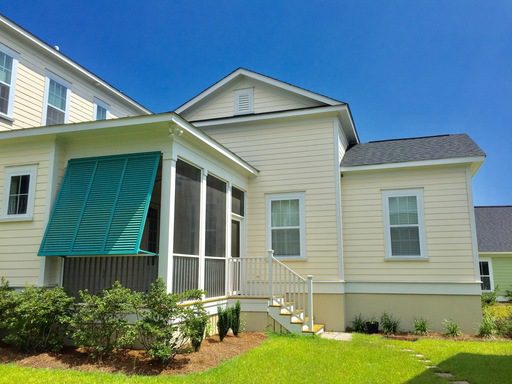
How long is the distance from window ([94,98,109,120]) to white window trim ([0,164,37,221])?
21.1ft

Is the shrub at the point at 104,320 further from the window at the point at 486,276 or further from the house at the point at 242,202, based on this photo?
the window at the point at 486,276

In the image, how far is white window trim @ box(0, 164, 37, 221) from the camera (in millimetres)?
8469

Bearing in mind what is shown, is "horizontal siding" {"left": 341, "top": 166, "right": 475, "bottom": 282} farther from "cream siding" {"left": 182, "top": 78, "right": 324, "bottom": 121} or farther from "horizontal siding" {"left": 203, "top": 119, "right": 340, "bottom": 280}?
"cream siding" {"left": 182, "top": 78, "right": 324, "bottom": 121}

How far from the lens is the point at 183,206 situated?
830 centimetres

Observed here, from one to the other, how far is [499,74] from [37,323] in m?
21.6

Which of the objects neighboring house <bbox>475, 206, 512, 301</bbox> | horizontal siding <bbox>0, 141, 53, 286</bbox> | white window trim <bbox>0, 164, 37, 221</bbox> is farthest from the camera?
neighboring house <bbox>475, 206, 512, 301</bbox>

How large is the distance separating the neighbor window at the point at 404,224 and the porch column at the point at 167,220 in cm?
650

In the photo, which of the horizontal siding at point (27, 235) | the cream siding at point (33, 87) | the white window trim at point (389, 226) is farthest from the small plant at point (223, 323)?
the cream siding at point (33, 87)

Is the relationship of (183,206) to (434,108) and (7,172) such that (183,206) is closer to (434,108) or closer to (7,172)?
(7,172)

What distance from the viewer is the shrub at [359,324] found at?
424 inches

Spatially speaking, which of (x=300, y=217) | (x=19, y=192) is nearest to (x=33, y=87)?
(x=19, y=192)

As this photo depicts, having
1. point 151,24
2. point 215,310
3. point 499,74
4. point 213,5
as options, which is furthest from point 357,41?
point 215,310

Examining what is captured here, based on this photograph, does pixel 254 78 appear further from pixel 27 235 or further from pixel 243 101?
pixel 27 235

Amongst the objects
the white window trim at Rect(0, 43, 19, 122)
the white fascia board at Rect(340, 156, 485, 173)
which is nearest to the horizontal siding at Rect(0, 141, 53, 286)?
the white window trim at Rect(0, 43, 19, 122)
